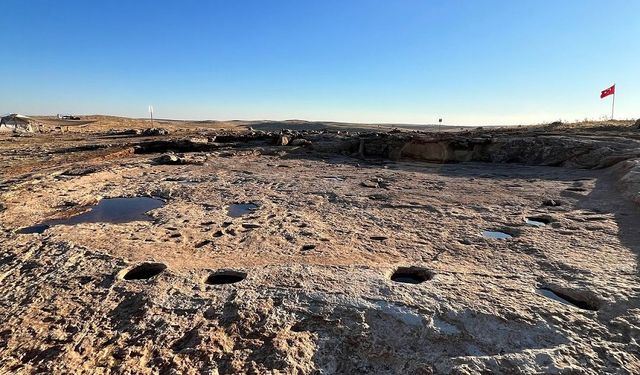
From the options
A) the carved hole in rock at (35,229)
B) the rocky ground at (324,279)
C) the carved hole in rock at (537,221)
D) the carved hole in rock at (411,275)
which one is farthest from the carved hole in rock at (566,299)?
the carved hole in rock at (35,229)

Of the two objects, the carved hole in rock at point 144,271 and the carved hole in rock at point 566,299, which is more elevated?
the carved hole in rock at point 566,299

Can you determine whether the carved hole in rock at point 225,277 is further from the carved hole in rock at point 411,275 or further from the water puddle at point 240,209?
the water puddle at point 240,209

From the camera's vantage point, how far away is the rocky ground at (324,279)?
10.5 feet

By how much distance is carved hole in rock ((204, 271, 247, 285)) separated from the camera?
14.6 ft

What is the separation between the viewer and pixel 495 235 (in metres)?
6.08

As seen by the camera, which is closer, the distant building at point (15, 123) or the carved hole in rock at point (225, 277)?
the carved hole in rock at point (225, 277)

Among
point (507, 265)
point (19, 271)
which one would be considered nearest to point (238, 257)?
point (19, 271)

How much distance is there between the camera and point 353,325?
140 inches

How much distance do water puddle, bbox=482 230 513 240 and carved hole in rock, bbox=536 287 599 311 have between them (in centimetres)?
168

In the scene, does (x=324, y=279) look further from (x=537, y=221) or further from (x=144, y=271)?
(x=537, y=221)

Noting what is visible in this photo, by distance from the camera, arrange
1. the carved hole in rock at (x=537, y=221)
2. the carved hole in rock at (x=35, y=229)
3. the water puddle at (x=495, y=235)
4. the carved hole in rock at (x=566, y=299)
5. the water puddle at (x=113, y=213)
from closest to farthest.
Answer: the carved hole in rock at (x=566, y=299), the water puddle at (x=495, y=235), the carved hole in rock at (x=35, y=229), the carved hole in rock at (x=537, y=221), the water puddle at (x=113, y=213)

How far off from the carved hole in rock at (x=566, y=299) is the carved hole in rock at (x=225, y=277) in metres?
3.07

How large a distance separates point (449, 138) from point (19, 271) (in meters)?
13.2

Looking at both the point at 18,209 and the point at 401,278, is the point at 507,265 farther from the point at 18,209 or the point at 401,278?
the point at 18,209
